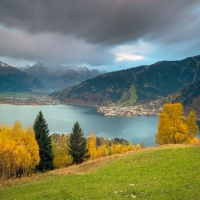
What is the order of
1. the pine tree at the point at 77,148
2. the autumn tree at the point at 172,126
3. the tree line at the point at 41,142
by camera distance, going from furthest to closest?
1. the pine tree at the point at 77,148
2. the autumn tree at the point at 172,126
3. the tree line at the point at 41,142

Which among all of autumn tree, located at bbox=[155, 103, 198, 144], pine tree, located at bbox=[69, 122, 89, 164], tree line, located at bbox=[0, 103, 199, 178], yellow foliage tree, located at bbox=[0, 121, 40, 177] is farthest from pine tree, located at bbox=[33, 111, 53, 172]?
autumn tree, located at bbox=[155, 103, 198, 144]

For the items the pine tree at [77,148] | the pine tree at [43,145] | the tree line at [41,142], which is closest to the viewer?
the tree line at [41,142]

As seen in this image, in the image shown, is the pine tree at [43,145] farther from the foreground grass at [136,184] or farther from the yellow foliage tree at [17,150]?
the foreground grass at [136,184]

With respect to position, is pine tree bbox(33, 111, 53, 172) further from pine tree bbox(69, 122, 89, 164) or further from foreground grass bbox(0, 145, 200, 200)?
foreground grass bbox(0, 145, 200, 200)

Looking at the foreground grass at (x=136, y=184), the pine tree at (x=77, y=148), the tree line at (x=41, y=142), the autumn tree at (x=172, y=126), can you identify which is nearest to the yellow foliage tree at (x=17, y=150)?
the tree line at (x=41, y=142)

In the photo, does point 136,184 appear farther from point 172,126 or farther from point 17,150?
point 172,126

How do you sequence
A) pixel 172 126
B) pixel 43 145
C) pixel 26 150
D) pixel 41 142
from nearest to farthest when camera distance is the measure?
pixel 26 150 < pixel 41 142 < pixel 43 145 < pixel 172 126

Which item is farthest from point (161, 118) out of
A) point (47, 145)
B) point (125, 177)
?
point (125, 177)

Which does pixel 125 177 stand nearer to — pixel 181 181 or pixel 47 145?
pixel 181 181

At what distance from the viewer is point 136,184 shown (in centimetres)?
2275

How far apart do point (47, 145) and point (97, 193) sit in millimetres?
37285

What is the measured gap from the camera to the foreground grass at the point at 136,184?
65.1 feet

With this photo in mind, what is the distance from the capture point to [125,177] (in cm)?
2628

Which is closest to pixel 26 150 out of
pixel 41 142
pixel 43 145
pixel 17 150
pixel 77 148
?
pixel 17 150
